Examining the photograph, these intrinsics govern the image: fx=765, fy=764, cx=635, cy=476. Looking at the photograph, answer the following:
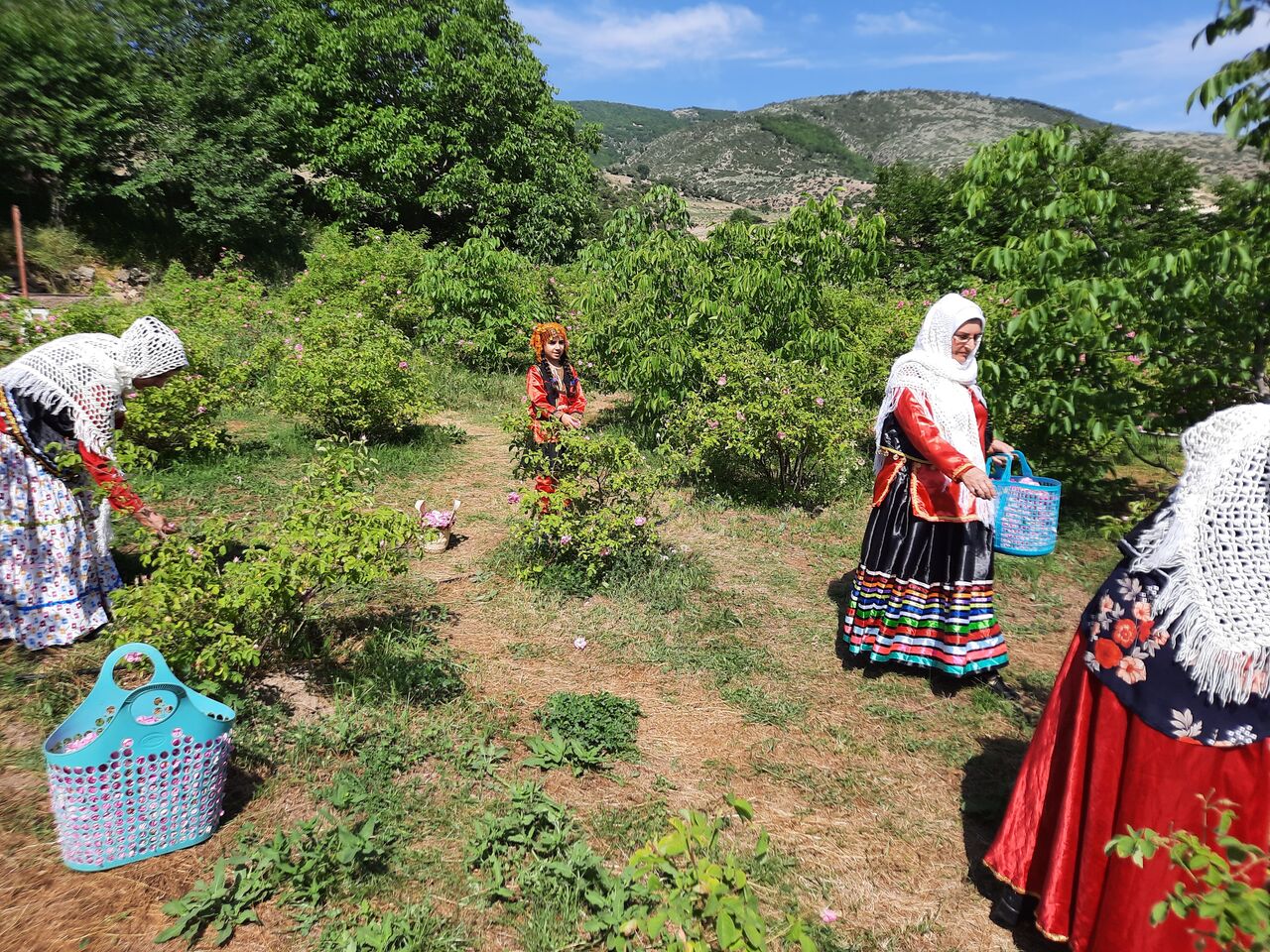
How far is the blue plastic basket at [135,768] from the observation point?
235 cm

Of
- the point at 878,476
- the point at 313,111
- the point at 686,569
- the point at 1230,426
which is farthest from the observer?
the point at 313,111

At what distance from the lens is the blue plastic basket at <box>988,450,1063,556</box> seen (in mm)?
5555

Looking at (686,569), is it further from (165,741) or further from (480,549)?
(165,741)

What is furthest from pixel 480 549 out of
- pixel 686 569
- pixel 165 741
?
pixel 165 741

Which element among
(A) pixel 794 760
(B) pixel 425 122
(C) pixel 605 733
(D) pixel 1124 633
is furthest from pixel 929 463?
(B) pixel 425 122

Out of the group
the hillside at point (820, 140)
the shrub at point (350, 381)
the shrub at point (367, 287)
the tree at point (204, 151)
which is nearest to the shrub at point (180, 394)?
the shrub at point (350, 381)

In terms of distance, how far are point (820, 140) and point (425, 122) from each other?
104834 millimetres

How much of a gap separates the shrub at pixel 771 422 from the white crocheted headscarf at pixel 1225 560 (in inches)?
160

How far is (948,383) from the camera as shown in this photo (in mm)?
3613

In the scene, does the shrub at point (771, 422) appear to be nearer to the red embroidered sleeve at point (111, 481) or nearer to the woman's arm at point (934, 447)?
the woman's arm at point (934, 447)

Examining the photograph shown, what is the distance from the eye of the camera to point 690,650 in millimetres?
4238

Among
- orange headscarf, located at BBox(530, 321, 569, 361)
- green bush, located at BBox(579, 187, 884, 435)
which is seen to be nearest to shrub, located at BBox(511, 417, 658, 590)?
orange headscarf, located at BBox(530, 321, 569, 361)

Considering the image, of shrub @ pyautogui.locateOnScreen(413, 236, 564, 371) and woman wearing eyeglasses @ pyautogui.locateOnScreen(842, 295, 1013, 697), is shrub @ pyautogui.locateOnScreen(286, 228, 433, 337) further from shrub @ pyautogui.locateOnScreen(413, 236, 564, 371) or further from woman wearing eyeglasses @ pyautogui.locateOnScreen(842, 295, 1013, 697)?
woman wearing eyeglasses @ pyautogui.locateOnScreen(842, 295, 1013, 697)

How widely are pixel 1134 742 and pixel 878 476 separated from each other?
1.99 metres
